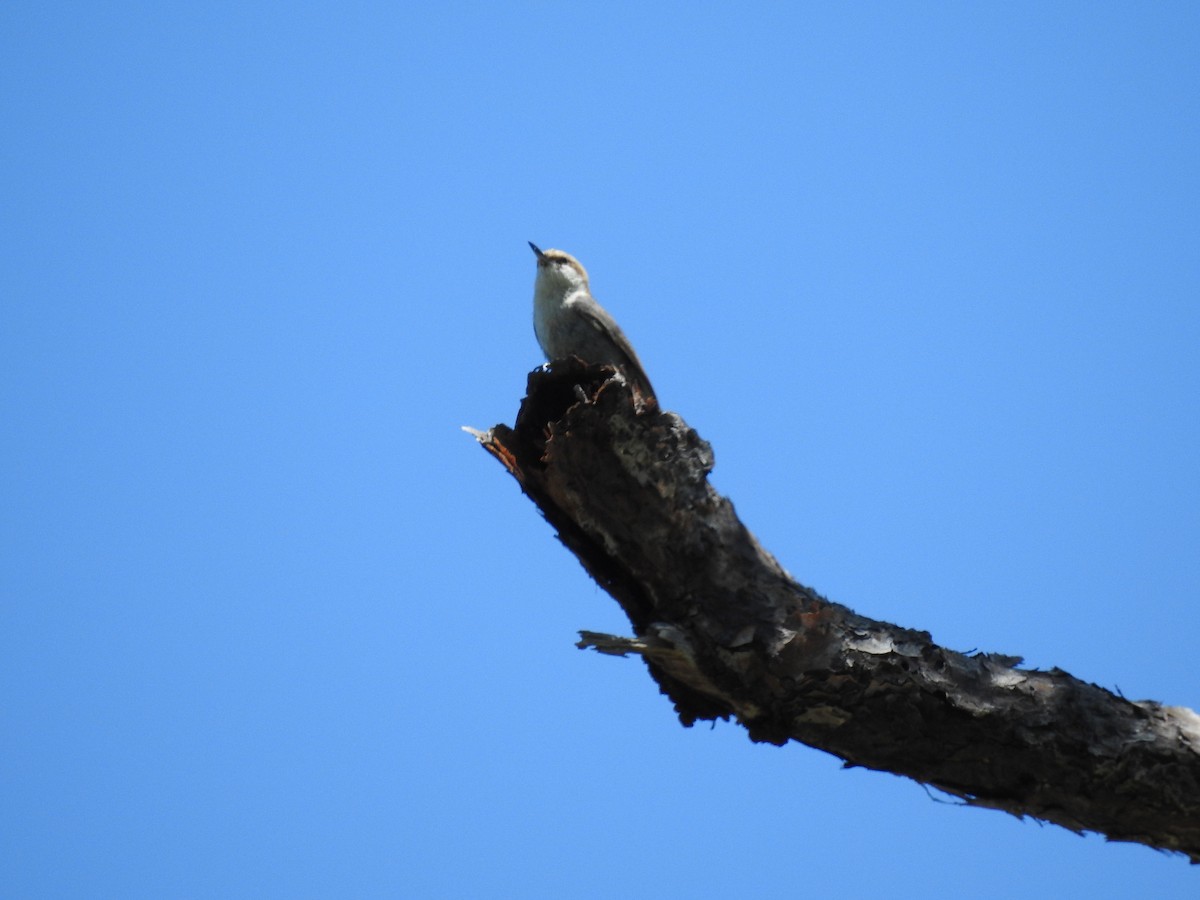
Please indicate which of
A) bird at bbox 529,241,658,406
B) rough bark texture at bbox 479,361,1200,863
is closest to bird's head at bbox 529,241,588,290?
bird at bbox 529,241,658,406

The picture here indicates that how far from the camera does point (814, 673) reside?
420cm

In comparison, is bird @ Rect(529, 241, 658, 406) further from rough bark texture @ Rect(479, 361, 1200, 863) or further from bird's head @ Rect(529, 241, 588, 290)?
rough bark texture @ Rect(479, 361, 1200, 863)

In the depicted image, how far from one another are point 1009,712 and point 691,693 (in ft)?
4.14

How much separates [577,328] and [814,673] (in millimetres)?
3791

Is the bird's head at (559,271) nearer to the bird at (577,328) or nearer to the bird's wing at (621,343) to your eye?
the bird at (577,328)

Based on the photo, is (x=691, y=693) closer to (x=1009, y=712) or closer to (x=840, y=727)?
(x=840, y=727)

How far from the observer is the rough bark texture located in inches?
158

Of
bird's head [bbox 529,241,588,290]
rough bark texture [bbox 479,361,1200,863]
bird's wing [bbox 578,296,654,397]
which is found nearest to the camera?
rough bark texture [bbox 479,361,1200,863]

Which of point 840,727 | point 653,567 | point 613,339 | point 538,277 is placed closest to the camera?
point 840,727

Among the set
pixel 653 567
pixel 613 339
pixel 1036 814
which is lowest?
pixel 1036 814

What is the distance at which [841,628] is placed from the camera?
4277 millimetres

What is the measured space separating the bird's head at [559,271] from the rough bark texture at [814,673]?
346cm

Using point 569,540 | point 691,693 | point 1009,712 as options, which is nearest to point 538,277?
point 569,540

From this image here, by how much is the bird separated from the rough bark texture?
2404 millimetres
